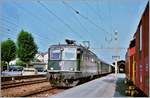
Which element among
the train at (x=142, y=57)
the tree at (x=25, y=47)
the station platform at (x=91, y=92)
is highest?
the tree at (x=25, y=47)

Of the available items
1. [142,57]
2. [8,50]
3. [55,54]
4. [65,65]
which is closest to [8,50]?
[8,50]

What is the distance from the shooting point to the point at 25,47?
48.4 metres

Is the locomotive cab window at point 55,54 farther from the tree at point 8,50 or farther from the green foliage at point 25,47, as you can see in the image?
the tree at point 8,50

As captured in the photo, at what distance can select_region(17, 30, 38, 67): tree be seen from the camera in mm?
47219

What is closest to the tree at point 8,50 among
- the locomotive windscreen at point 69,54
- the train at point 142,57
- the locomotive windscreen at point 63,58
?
the locomotive windscreen at point 63,58

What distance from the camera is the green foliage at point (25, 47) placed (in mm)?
47216

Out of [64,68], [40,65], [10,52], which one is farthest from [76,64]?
[40,65]

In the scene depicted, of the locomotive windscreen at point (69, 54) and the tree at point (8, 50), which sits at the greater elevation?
the tree at point (8, 50)

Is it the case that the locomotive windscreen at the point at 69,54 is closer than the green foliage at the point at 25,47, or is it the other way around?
the locomotive windscreen at the point at 69,54

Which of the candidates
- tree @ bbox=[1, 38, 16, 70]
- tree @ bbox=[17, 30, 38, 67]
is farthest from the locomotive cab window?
tree @ bbox=[1, 38, 16, 70]

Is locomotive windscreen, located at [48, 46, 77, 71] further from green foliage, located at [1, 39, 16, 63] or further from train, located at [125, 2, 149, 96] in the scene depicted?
green foliage, located at [1, 39, 16, 63]

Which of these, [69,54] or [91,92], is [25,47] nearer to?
[69,54]

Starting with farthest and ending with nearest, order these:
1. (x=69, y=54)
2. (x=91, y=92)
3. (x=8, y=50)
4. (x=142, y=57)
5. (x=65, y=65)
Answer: (x=8, y=50) → (x=69, y=54) → (x=65, y=65) → (x=91, y=92) → (x=142, y=57)

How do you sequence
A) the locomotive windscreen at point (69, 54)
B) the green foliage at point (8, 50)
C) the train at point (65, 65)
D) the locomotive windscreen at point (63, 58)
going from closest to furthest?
the train at point (65, 65) → the locomotive windscreen at point (63, 58) → the locomotive windscreen at point (69, 54) → the green foliage at point (8, 50)
